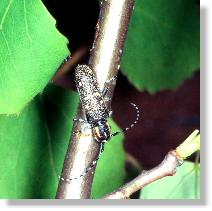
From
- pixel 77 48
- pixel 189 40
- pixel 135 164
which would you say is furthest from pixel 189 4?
pixel 135 164

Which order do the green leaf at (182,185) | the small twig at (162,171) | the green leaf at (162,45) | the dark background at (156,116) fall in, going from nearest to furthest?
1. the small twig at (162,171)
2. the green leaf at (182,185)
3. the green leaf at (162,45)
4. the dark background at (156,116)

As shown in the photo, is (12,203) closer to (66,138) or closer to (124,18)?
(66,138)

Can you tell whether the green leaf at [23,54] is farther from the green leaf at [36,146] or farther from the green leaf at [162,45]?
the green leaf at [162,45]

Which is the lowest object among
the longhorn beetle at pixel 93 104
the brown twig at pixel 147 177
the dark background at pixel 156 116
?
the brown twig at pixel 147 177

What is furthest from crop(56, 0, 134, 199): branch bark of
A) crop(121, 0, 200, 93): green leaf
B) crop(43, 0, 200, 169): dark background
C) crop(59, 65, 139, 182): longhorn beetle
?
crop(43, 0, 200, 169): dark background

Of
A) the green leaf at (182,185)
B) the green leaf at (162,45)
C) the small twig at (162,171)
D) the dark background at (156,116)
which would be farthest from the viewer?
the dark background at (156,116)

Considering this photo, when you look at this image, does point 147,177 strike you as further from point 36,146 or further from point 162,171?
point 36,146

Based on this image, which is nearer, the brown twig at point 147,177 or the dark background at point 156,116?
the brown twig at point 147,177

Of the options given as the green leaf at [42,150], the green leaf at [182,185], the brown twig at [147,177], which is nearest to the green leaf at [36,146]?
the green leaf at [42,150]
